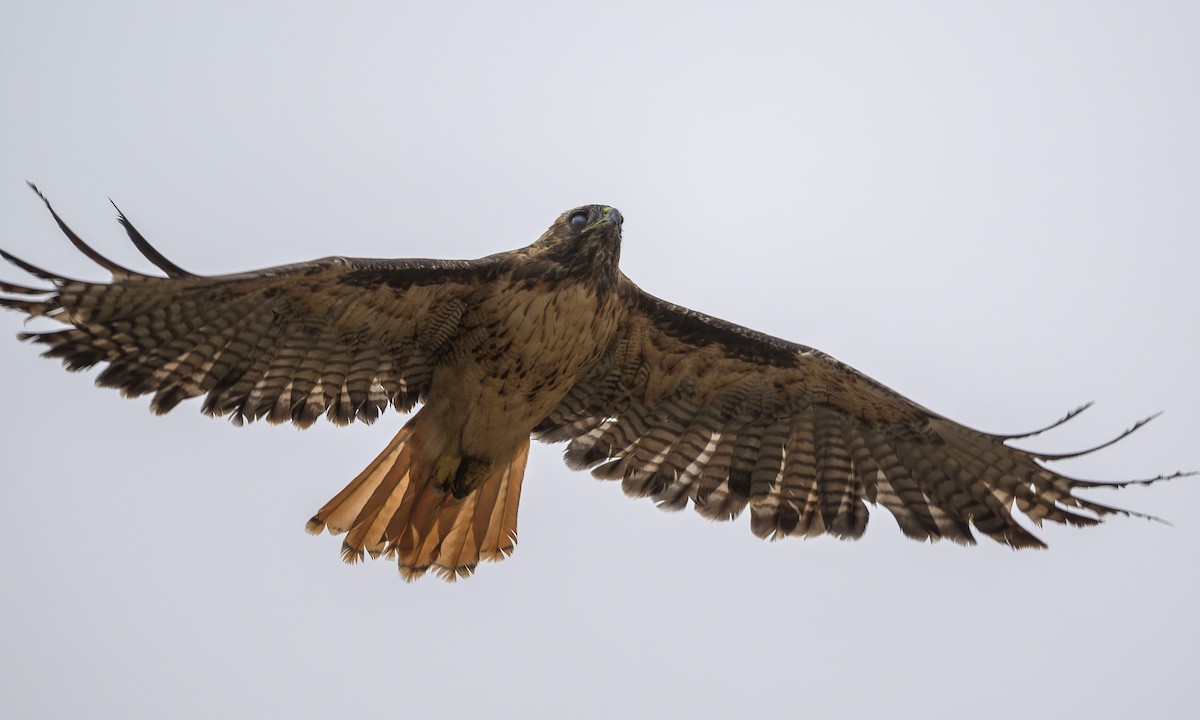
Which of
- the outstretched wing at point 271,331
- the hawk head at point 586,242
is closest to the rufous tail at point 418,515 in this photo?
the outstretched wing at point 271,331

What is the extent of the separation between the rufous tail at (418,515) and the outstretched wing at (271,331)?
16.3 inches

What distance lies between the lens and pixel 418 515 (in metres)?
8.84

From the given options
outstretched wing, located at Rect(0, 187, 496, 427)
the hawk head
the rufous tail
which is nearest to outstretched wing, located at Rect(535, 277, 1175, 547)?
the hawk head

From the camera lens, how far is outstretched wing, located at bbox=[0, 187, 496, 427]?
291 inches

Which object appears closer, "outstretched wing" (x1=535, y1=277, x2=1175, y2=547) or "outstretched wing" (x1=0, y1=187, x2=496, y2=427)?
"outstretched wing" (x1=0, y1=187, x2=496, y2=427)

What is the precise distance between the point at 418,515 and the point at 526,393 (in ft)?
3.70

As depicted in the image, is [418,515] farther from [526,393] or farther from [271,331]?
[271,331]

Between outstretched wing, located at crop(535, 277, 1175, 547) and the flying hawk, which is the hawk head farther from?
outstretched wing, located at crop(535, 277, 1175, 547)

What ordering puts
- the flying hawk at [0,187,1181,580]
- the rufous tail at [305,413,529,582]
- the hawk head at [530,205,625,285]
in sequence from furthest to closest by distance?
the rufous tail at [305,413,529,582]
the hawk head at [530,205,625,285]
the flying hawk at [0,187,1181,580]

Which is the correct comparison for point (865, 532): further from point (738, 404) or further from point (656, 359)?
point (656, 359)

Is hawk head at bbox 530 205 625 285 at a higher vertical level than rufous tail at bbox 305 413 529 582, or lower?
higher

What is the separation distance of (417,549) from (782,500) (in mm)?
2513

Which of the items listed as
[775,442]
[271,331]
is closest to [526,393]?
[271,331]

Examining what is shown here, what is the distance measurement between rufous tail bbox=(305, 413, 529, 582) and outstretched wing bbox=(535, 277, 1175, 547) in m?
0.61
